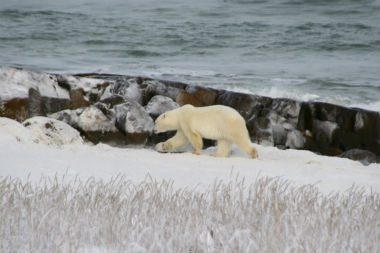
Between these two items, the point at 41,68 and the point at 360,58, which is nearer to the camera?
the point at 41,68

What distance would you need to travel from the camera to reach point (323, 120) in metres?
8.51

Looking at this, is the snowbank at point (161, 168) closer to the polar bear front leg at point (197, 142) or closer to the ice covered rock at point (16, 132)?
the ice covered rock at point (16, 132)

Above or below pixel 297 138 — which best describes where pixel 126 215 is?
above

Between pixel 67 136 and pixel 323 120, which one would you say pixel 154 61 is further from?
pixel 67 136

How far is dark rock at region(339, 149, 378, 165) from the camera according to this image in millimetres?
7562

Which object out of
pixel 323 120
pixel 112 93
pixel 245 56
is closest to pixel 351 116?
pixel 323 120

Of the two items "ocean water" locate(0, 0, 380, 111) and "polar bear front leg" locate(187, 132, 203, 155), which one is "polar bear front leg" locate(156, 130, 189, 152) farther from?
"ocean water" locate(0, 0, 380, 111)

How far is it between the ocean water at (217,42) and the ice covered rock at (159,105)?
2.67 metres

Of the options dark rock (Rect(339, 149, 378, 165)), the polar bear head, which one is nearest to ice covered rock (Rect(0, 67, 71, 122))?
the polar bear head

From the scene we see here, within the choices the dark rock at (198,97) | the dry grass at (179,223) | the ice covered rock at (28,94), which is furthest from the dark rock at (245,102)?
the dry grass at (179,223)

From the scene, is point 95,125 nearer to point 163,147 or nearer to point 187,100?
point 163,147

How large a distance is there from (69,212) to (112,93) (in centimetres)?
549

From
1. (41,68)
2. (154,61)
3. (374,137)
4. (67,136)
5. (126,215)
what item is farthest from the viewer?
(154,61)

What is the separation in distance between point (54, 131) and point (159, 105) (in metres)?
1.85
